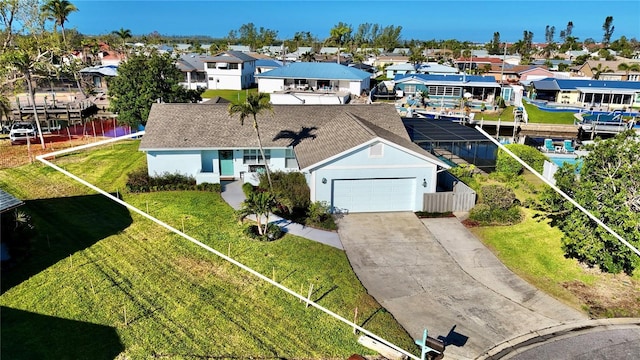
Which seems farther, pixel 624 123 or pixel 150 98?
pixel 624 123

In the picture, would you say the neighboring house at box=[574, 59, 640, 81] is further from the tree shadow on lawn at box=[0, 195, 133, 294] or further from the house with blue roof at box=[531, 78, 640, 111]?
the tree shadow on lawn at box=[0, 195, 133, 294]

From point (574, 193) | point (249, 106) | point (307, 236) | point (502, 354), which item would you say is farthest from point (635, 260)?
point (249, 106)

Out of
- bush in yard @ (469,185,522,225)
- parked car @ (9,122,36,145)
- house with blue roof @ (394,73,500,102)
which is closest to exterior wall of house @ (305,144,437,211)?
bush in yard @ (469,185,522,225)

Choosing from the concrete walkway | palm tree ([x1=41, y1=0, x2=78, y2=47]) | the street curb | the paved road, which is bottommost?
the paved road

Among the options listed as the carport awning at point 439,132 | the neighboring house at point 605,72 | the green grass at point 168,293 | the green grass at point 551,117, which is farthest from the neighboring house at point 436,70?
the green grass at point 168,293

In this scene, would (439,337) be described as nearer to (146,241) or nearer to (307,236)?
(307,236)

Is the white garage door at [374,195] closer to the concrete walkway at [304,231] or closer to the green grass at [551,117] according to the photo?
the concrete walkway at [304,231]
